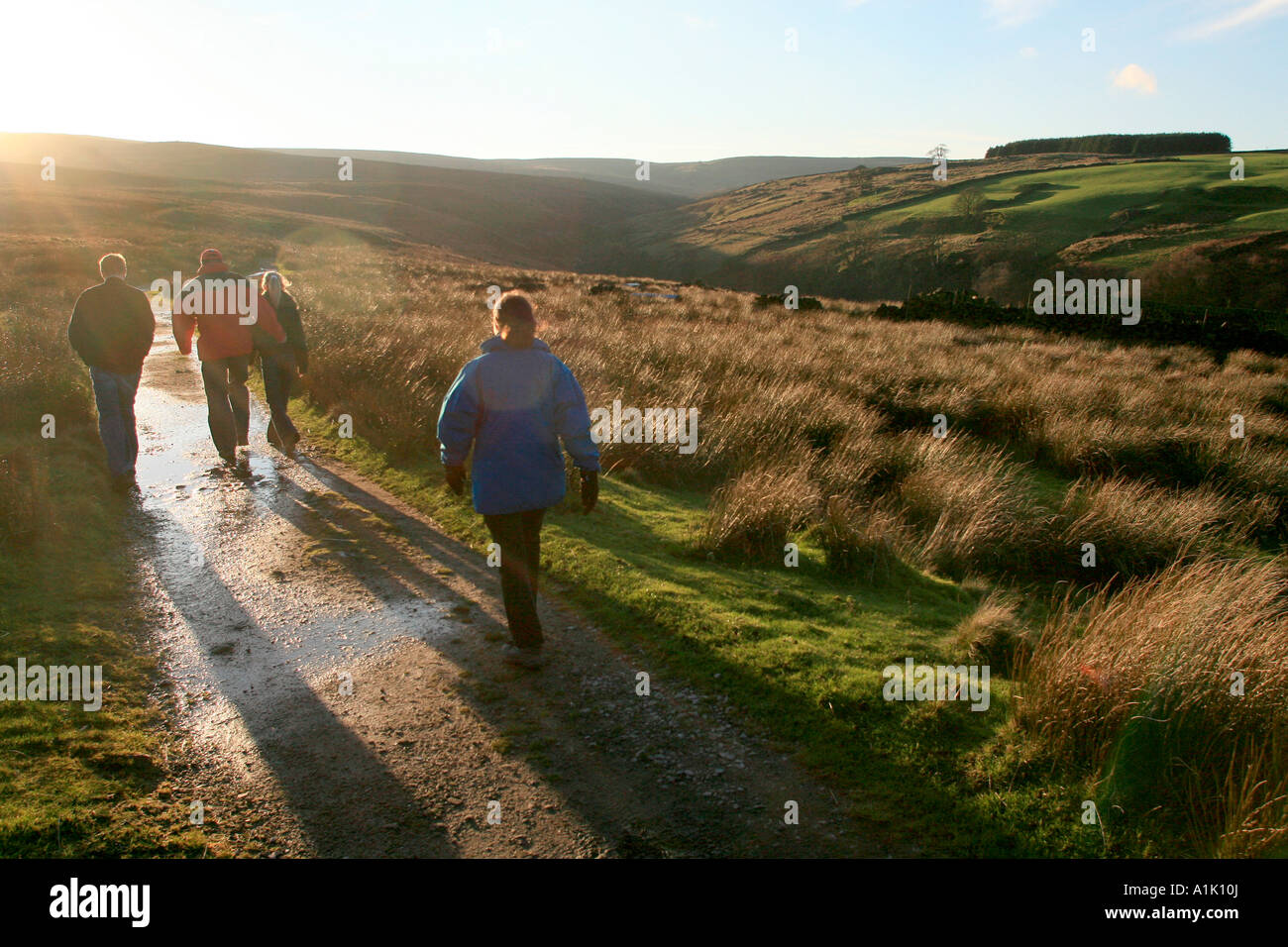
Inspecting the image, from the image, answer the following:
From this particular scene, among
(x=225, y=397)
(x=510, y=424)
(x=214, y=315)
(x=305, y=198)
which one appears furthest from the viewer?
(x=305, y=198)

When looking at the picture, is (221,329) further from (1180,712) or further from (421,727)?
(1180,712)

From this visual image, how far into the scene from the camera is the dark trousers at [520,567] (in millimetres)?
4465

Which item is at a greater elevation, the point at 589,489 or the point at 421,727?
the point at 589,489

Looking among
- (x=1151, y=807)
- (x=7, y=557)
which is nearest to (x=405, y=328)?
A: (x=7, y=557)

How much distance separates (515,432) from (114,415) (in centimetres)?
557

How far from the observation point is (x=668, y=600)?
17.5ft

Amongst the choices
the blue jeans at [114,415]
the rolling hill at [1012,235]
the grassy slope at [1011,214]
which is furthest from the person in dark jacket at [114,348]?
the grassy slope at [1011,214]

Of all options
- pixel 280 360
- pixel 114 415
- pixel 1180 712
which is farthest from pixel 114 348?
pixel 1180 712

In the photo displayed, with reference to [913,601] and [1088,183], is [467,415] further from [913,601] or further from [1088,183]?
[1088,183]

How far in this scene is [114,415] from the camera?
7.52 metres

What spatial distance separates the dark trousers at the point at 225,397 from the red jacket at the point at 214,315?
13 cm

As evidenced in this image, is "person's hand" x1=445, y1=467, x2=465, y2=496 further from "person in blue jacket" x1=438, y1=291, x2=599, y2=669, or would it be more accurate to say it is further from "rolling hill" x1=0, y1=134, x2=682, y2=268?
"rolling hill" x1=0, y1=134, x2=682, y2=268

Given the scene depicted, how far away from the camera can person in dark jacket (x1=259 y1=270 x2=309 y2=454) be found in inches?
360

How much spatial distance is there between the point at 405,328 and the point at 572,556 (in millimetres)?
9408
